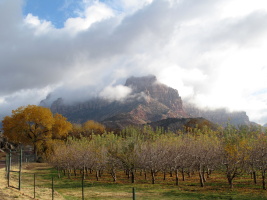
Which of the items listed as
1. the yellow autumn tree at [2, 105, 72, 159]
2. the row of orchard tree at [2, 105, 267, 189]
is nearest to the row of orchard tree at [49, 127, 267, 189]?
the row of orchard tree at [2, 105, 267, 189]

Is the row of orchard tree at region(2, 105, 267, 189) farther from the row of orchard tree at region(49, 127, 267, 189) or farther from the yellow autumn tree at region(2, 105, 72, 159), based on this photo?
the yellow autumn tree at region(2, 105, 72, 159)

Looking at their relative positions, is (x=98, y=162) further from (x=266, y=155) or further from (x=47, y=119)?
(x=47, y=119)

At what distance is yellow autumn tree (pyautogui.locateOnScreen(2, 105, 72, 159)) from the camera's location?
4684cm

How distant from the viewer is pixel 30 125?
48250 mm

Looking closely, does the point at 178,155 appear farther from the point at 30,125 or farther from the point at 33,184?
the point at 30,125

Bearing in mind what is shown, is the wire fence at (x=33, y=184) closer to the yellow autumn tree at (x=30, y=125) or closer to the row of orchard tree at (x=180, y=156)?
the row of orchard tree at (x=180, y=156)

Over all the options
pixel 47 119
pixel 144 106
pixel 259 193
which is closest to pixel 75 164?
pixel 259 193

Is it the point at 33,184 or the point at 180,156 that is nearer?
the point at 33,184

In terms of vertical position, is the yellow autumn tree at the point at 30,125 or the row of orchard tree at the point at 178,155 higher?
the yellow autumn tree at the point at 30,125

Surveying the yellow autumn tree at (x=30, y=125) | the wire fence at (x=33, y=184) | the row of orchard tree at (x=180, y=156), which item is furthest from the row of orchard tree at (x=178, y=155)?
the yellow autumn tree at (x=30, y=125)

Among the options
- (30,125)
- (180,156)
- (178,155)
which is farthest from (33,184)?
(30,125)

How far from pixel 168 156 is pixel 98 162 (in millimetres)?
7989

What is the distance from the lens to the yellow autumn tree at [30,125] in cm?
4684

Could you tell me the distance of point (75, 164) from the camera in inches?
1107
